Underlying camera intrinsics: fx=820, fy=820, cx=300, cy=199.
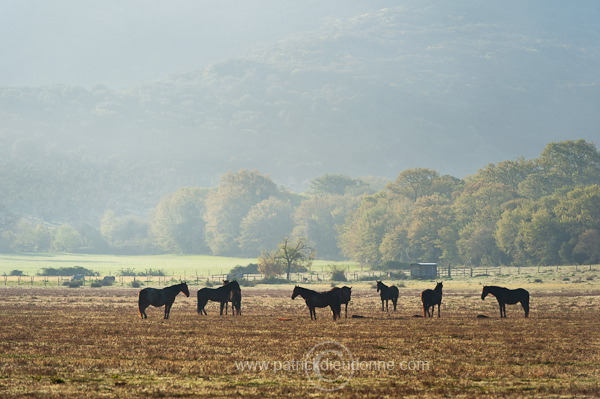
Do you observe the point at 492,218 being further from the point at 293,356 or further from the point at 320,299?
the point at 293,356

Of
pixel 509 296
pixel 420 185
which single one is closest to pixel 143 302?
pixel 509 296

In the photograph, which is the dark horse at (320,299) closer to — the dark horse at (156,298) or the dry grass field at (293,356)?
the dry grass field at (293,356)

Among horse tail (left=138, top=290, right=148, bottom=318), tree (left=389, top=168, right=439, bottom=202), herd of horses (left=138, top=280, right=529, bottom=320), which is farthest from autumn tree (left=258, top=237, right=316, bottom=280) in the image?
horse tail (left=138, top=290, right=148, bottom=318)

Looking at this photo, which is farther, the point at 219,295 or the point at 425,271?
the point at 425,271

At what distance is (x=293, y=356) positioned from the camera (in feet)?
91.2

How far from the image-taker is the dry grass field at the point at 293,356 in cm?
2230

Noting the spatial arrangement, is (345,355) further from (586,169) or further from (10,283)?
(586,169)

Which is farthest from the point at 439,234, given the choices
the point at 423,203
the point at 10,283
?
the point at 10,283

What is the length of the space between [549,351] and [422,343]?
4819 mm

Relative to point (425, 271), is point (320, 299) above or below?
below

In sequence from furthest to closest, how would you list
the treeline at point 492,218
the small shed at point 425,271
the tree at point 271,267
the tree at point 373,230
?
1. the tree at point 373,230
2. the treeline at point 492,218
3. the tree at point 271,267
4. the small shed at point 425,271

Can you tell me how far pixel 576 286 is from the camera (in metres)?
86.3

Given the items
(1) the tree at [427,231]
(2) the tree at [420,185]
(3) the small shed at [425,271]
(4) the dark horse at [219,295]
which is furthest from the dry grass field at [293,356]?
(2) the tree at [420,185]

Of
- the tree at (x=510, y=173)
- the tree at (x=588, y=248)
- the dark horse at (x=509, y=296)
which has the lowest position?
the dark horse at (x=509, y=296)
